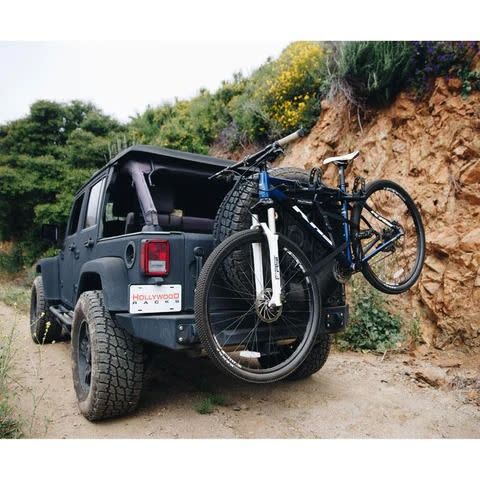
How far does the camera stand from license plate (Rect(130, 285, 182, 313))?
247 cm

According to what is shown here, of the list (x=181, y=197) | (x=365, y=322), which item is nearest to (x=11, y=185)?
(x=181, y=197)

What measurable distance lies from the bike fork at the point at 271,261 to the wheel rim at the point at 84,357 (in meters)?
1.28

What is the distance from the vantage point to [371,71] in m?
5.94

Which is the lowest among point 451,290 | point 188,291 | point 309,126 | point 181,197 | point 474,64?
point 451,290

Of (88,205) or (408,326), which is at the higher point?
(88,205)

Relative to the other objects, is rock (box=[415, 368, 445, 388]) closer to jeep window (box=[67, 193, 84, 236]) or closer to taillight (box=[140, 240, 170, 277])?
taillight (box=[140, 240, 170, 277])

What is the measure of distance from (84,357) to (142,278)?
3.30 feet

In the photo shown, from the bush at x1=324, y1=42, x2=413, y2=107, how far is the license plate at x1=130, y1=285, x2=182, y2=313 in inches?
185

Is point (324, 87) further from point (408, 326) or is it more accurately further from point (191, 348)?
point (191, 348)

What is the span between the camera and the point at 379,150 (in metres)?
5.87

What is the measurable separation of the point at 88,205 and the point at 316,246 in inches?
90.1

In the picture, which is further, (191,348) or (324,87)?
(324,87)

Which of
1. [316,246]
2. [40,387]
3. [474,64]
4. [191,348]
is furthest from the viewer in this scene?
[474,64]

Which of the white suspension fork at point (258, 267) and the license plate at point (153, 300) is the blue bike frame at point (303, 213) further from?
the license plate at point (153, 300)
